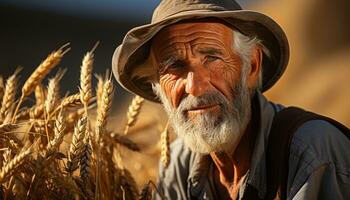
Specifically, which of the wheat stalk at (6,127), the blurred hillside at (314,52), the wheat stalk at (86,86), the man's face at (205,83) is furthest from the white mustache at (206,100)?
the blurred hillside at (314,52)

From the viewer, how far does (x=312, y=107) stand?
537cm

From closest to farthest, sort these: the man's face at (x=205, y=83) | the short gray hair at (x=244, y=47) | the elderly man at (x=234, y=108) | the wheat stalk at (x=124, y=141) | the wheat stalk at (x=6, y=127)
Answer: the wheat stalk at (x=6, y=127), the elderly man at (x=234, y=108), the man's face at (x=205, y=83), the short gray hair at (x=244, y=47), the wheat stalk at (x=124, y=141)

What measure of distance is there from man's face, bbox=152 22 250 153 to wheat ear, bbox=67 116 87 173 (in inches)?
16.5

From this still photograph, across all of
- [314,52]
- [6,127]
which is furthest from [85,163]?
[314,52]

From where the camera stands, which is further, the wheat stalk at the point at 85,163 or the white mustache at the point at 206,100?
the white mustache at the point at 206,100

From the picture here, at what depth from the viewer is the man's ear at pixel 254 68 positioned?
276 cm

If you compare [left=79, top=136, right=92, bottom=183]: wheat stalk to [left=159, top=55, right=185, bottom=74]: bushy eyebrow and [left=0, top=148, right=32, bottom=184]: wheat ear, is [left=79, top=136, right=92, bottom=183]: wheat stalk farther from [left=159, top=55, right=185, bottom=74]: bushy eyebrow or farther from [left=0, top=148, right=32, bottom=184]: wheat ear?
[left=159, top=55, right=185, bottom=74]: bushy eyebrow

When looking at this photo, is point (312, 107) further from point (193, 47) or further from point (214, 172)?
point (193, 47)

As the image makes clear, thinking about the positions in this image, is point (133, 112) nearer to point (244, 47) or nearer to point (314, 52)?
point (244, 47)

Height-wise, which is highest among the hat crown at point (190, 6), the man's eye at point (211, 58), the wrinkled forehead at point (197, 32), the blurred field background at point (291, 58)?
the hat crown at point (190, 6)

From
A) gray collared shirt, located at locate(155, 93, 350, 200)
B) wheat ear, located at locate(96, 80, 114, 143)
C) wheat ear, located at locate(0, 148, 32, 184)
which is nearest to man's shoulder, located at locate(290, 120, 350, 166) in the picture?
gray collared shirt, located at locate(155, 93, 350, 200)

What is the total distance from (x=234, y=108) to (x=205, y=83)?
0.16 metres

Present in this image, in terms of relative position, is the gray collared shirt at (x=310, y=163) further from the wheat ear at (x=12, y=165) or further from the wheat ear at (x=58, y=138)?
the wheat ear at (x=12, y=165)

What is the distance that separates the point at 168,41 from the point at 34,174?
709 millimetres
